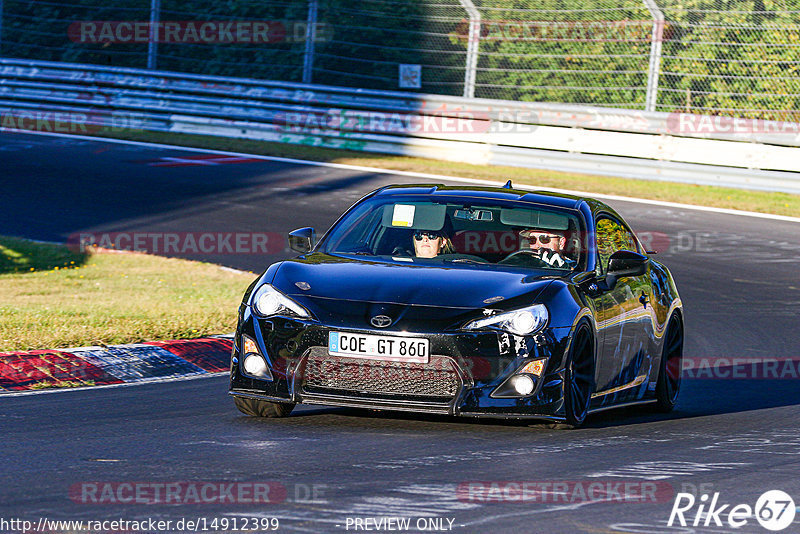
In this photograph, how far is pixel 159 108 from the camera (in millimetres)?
26656

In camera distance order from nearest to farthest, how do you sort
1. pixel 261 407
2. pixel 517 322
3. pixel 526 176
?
pixel 517 322 → pixel 261 407 → pixel 526 176

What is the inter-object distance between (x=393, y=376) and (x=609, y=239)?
2343 millimetres

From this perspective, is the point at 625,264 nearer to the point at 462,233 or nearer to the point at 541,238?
the point at 541,238

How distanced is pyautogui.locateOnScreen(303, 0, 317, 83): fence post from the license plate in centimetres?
1864

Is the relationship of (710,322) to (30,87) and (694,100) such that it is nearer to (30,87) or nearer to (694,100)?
(694,100)

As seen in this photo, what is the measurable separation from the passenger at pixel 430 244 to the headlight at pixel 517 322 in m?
1.20

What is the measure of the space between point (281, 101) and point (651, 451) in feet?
63.2

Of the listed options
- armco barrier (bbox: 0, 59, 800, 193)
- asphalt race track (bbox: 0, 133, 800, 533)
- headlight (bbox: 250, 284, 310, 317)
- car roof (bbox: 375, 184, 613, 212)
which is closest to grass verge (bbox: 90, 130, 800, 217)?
armco barrier (bbox: 0, 59, 800, 193)

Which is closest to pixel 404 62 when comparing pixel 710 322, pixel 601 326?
pixel 710 322

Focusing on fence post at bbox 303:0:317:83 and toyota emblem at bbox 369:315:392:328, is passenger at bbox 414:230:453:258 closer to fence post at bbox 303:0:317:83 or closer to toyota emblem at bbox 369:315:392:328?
toyota emblem at bbox 369:315:392:328

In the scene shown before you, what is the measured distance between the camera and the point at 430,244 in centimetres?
850

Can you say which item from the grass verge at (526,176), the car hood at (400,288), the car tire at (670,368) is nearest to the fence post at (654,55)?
the grass verge at (526,176)

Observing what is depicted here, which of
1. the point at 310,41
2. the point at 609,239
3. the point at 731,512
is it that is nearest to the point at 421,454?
the point at 731,512

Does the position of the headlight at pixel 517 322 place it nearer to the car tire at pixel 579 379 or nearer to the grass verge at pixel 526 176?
the car tire at pixel 579 379
